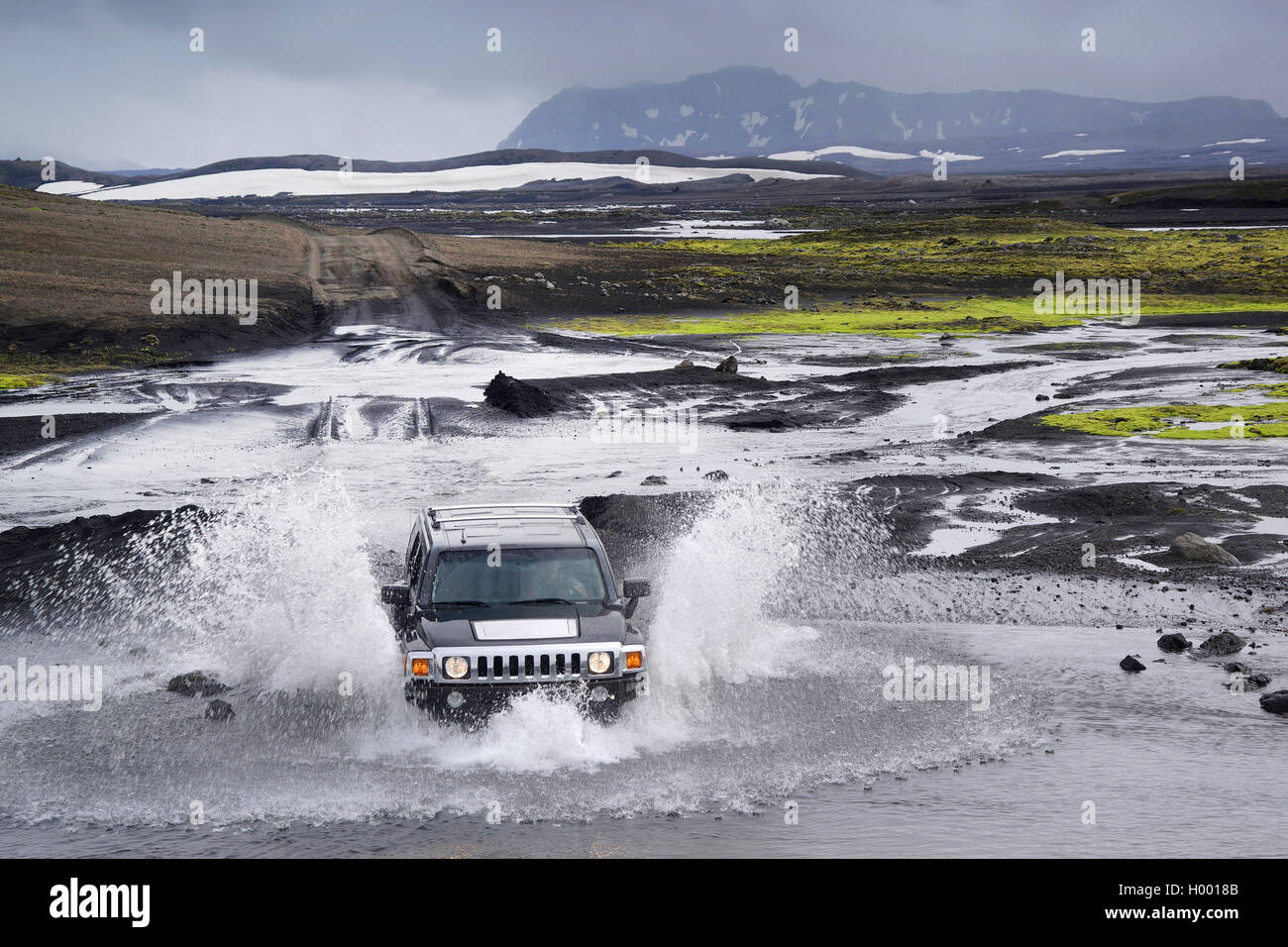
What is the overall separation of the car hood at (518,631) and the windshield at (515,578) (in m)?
0.39

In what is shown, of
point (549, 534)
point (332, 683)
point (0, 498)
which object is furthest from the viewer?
point (0, 498)

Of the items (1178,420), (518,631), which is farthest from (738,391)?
(518,631)

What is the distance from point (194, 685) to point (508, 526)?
3.64 metres

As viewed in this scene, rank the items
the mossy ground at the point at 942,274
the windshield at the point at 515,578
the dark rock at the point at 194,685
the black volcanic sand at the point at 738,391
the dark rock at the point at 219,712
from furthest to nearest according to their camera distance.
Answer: the mossy ground at the point at 942,274 < the black volcanic sand at the point at 738,391 < the dark rock at the point at 194,685 < the dark rock at the point at 219,712 < the windshield at the point at 515,578

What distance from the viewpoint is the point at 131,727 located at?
11.3 m

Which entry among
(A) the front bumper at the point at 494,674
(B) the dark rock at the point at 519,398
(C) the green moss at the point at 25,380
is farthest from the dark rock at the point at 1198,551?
(C) the green moss at the point at 25,380

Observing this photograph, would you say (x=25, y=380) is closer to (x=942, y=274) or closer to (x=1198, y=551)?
(x=1198, y=551)

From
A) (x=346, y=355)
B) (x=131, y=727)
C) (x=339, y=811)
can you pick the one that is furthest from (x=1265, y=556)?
(x=346, y=355)

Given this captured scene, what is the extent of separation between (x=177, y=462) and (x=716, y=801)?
16354mm

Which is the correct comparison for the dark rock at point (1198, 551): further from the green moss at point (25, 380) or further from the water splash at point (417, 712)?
the green moss at point (25, 380)

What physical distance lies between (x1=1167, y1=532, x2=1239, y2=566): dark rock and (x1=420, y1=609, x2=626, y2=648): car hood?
9777mm

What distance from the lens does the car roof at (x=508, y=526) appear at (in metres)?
11.1

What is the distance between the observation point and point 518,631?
32.7 ft
